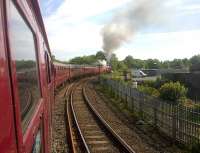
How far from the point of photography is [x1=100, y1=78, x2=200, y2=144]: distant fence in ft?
39.2

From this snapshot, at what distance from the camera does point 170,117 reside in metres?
13.9

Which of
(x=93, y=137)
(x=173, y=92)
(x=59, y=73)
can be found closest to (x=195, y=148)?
(x=93, y=137)

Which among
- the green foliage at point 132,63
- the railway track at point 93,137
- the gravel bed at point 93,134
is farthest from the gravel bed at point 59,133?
the green foliage at point 132,63

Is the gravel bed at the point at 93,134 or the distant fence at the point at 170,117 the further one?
the gravel bed at the point at 93,134

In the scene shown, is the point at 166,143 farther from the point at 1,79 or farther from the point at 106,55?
the point at 106,55

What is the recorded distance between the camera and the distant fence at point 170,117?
11945 mm

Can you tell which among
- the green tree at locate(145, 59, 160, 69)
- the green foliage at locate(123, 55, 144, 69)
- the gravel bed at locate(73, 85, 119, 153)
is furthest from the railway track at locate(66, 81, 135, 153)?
the green tree at locate(145, 59, 160, 69)

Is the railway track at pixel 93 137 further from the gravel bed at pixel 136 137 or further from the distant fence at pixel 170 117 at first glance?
the distant fence at pixel 170 117

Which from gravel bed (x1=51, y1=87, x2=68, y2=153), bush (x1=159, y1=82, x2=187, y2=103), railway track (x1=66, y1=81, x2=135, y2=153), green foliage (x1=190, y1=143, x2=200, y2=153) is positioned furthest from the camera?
bush (x1=159, y1=82, x2=187, y2=103)

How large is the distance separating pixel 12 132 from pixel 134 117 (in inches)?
679

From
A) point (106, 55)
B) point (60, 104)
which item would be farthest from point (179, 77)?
point (106, 55)

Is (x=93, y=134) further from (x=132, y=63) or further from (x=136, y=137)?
(x=132, y=63)

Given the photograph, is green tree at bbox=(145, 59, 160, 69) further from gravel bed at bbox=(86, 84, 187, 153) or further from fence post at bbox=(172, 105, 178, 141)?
fence post at bbox=(172, 105, 178, 141)

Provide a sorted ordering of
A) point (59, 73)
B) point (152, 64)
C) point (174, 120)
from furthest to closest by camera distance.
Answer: point (152, 64) → point (59, 73) → point (174, 120)
